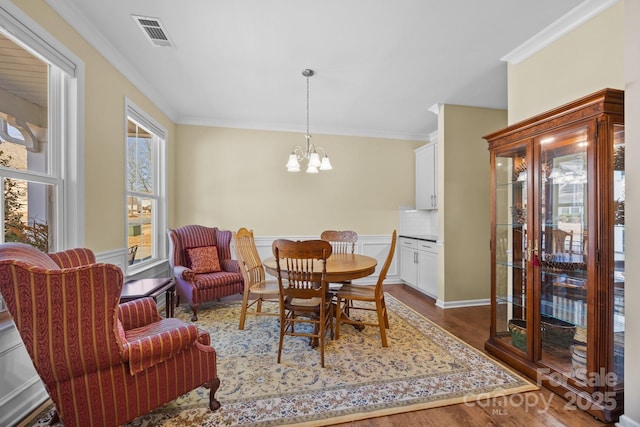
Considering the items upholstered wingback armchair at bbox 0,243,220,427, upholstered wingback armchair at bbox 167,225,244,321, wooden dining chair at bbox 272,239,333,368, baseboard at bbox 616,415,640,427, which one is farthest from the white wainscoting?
baseboard at bbox 616,415,640,427

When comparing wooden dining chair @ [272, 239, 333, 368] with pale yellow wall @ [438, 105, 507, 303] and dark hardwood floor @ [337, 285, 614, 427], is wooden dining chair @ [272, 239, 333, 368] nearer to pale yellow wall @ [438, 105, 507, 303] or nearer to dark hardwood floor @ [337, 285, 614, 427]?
dark hardwood floor @ [337, 285, 614, 427]

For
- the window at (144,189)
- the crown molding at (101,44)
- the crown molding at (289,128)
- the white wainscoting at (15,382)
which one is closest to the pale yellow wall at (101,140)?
the crown molding at (101,44)

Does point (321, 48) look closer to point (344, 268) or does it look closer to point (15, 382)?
point (344, 268)

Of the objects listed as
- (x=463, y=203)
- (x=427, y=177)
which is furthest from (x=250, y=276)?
(x=427, y=177)

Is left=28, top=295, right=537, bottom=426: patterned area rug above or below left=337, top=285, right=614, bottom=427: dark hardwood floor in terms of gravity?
above

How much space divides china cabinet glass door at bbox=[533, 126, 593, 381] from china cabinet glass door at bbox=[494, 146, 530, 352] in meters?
0.16

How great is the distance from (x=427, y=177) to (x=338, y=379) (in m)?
3.57

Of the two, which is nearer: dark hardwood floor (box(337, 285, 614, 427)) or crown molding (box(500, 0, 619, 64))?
dark hardwood floor (box(337, 285, 614, 427))

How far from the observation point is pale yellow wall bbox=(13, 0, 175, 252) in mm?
2173

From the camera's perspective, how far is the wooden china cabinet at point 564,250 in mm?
1642

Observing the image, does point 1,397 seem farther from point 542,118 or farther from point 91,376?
point 542,118

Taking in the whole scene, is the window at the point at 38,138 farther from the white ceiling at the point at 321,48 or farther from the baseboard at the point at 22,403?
the baseboard at the point at 22,403

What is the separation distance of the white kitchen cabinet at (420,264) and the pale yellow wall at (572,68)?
2064mm

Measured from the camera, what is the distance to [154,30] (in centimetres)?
226
